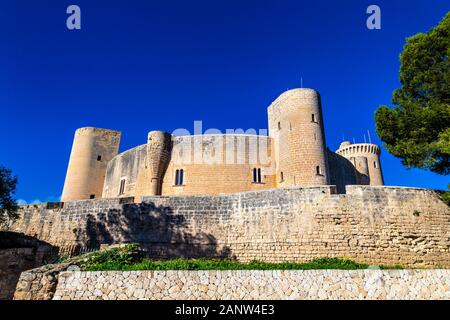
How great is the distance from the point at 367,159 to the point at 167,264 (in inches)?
1463

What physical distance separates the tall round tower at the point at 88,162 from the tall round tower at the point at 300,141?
756 inches

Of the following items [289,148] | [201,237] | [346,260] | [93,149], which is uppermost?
[93,149]

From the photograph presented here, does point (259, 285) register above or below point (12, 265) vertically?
below

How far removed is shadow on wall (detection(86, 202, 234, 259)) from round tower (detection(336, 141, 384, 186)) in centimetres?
2955

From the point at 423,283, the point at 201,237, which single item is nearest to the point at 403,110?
the point at 423,283

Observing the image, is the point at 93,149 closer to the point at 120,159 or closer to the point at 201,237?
the point at 120,159

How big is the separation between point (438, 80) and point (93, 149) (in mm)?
30965

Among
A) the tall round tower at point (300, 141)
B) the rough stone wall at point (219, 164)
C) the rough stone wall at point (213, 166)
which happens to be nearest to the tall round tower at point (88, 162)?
the rough stone wall at point (213, 166)

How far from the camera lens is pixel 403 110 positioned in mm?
15352

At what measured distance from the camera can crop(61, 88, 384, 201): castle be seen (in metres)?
24.2

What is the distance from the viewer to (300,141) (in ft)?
79.2

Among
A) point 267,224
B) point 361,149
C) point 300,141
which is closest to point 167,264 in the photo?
point 267,224

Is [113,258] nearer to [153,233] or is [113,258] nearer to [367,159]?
[153,233]
